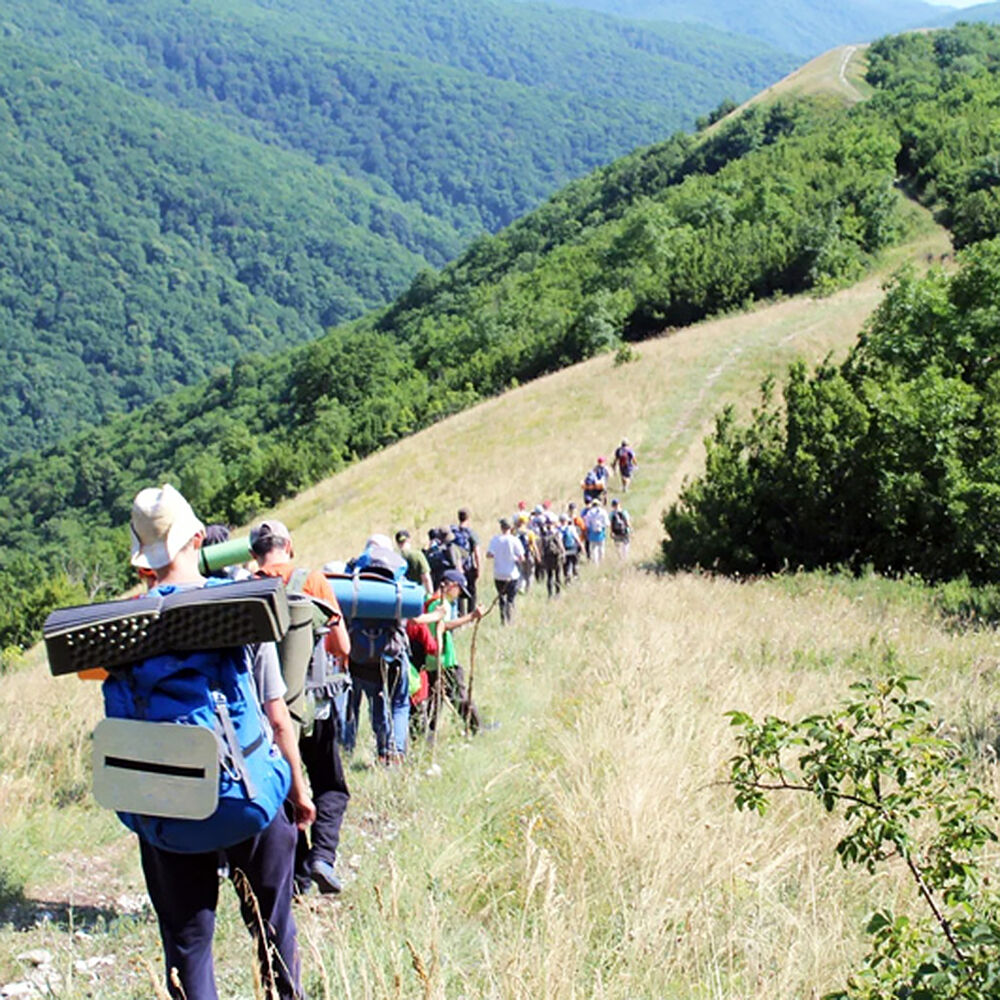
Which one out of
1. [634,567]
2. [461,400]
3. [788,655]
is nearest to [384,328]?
[461,400]

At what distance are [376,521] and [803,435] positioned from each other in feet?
51.1

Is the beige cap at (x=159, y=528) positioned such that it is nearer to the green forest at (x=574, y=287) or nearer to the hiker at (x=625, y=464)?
the hiker at (x=625, y=464)

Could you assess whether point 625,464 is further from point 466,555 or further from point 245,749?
point 245,749

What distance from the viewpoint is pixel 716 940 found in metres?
3.25

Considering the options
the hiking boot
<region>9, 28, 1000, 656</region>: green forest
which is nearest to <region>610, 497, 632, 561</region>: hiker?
<region>9, 28, 1000, 656</region>: green forest

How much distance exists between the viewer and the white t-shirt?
11.9 meters

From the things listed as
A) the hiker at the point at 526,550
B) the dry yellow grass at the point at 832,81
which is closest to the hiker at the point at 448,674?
the hiker at the point at 526,550

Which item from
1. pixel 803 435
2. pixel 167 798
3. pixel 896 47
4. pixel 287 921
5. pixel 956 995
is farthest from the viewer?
pixel 896 47

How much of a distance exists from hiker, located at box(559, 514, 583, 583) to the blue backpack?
12.1 meters

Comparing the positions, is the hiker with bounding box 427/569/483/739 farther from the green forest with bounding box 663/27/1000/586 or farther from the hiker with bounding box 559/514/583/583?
the hiker with bounding box 559/514/583/583

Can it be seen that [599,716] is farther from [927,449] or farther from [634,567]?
[634,567]

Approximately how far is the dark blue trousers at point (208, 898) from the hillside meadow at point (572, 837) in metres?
0.21

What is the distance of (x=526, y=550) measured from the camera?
14203mm

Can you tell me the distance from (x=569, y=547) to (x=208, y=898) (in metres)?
12.4
